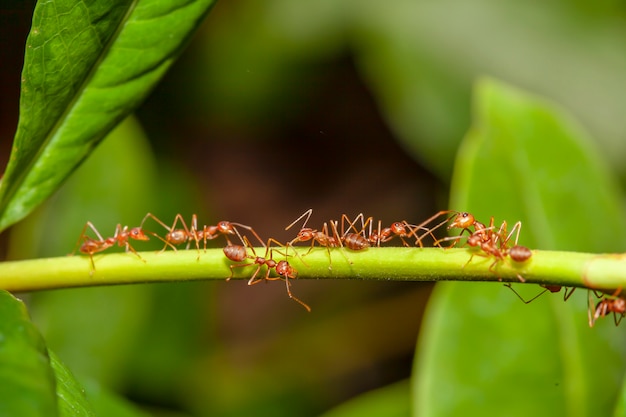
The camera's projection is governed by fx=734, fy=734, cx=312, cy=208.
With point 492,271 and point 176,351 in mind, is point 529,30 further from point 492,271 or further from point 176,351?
point 492,271

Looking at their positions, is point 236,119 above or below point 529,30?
below

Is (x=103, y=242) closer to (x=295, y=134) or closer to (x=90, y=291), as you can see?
(x=90, y=291)

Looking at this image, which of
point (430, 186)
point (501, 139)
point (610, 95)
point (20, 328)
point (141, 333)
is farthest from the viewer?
point (430, 186)

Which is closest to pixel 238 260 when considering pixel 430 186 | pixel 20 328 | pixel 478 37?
pixel 20 328

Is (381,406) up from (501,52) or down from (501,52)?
down

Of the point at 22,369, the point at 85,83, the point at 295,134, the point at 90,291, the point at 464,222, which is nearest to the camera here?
the point at 22,369

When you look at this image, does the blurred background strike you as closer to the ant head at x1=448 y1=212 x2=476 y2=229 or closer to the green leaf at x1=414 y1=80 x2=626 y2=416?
the green leaf at x1=414 y1=80 x2=626 y2=416

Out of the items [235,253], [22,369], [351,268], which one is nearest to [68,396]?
Result: [22,369]
